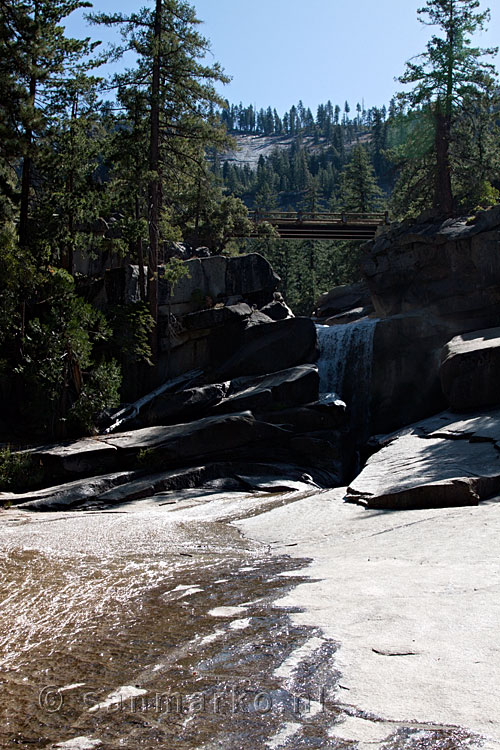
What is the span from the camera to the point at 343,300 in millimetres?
39031

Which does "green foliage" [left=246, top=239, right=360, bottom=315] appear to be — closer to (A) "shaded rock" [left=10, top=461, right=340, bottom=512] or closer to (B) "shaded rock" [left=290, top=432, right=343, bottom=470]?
(B) "shaded rock" [left=290, top=432, right=343, bottom=470]

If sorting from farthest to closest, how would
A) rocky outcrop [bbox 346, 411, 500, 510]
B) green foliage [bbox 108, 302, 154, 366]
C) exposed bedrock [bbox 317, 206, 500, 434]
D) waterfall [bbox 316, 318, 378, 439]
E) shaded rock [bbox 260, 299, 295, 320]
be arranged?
shaded rock [bbox 260, 299, 295, 320]
green foliage [bbox 108, 302, 154, 366]
waterfall [bbox 316, 318, 378, 439]
exposed bedrock [bbox 317, 206, 500, 434]
rocky outcrop [bbox 346, 411, 500, 510]

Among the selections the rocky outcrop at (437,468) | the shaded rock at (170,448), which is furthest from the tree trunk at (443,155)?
the shaded rock at (170,448)

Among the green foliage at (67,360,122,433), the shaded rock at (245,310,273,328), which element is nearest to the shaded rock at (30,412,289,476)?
the green foliage at (67,360,122,433)

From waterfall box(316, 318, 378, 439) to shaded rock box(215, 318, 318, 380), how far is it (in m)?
0.69

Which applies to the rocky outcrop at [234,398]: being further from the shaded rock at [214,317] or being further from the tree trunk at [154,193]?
the tree trunk at [154,193]

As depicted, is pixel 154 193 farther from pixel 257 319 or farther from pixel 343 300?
pixel 343 300

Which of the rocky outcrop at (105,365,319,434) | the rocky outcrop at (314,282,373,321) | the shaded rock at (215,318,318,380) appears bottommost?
the rocky outcrop at (105,365,319,434)

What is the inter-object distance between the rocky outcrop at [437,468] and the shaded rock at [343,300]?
22.9 metres

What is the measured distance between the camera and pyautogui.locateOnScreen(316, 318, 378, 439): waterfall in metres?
22.0

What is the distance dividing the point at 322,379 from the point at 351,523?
1406 centimetres

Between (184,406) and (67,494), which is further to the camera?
(184,406)

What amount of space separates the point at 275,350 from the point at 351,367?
2.88 meters

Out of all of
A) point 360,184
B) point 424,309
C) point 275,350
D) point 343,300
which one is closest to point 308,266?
point 360,184
